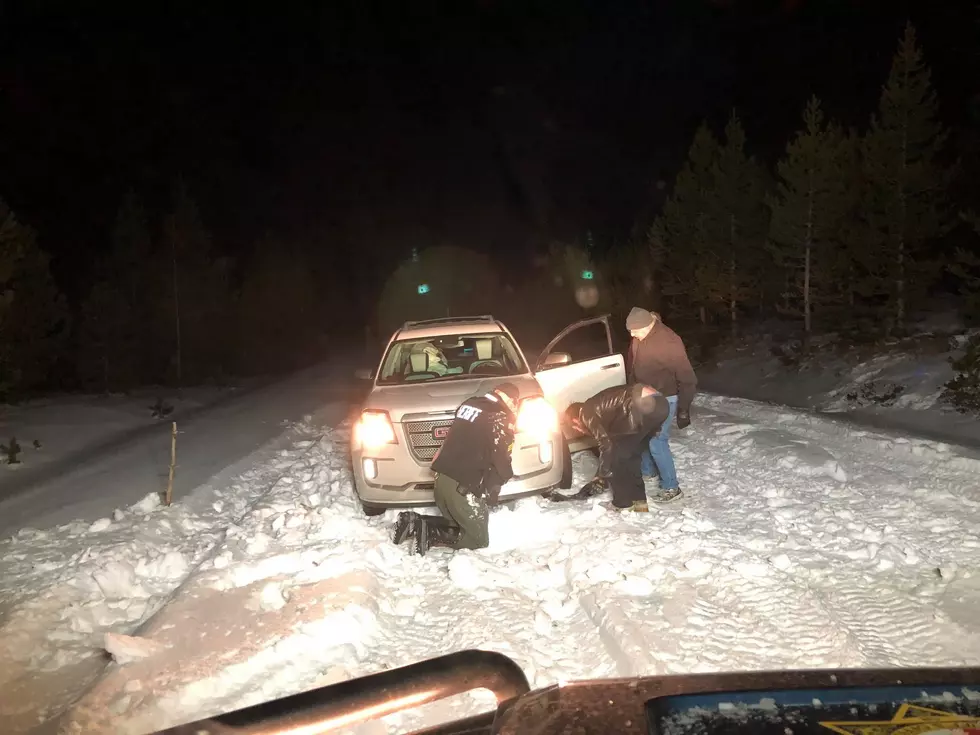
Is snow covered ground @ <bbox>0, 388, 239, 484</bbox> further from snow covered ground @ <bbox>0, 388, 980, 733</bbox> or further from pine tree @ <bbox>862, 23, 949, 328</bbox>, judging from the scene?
pine tree @ <bbox>862, 23, 949, 328</bbox>

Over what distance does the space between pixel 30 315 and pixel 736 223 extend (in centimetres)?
2265

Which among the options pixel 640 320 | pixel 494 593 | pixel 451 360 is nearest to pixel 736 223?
pixel 451 360

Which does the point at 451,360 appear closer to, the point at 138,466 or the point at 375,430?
the point at 375,430

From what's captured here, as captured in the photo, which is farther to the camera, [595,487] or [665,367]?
[595,487]

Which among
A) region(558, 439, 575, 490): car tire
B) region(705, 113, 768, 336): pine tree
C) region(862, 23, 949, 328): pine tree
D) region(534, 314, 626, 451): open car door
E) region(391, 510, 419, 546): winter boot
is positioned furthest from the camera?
region(705, 113, 768, 336): pine tree

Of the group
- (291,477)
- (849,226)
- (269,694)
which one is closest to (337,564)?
(269,694)

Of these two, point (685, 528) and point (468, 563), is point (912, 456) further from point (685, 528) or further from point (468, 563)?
point (468, 563)

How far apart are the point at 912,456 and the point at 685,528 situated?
4.12 metres

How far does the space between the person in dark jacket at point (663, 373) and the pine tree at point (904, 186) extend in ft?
49.1

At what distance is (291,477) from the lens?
9.02m

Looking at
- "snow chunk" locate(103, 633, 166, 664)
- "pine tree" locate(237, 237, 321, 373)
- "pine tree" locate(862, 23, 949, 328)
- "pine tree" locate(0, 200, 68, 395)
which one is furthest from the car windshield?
"pine tree" locate(237, 237, 321, 373)

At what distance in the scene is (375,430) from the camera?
6812 millimetres

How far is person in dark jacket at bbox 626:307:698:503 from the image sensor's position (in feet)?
23.6

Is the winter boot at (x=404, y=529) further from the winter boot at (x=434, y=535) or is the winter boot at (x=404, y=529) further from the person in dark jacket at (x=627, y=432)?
the person in dark jacket at (x=627, y=432)
